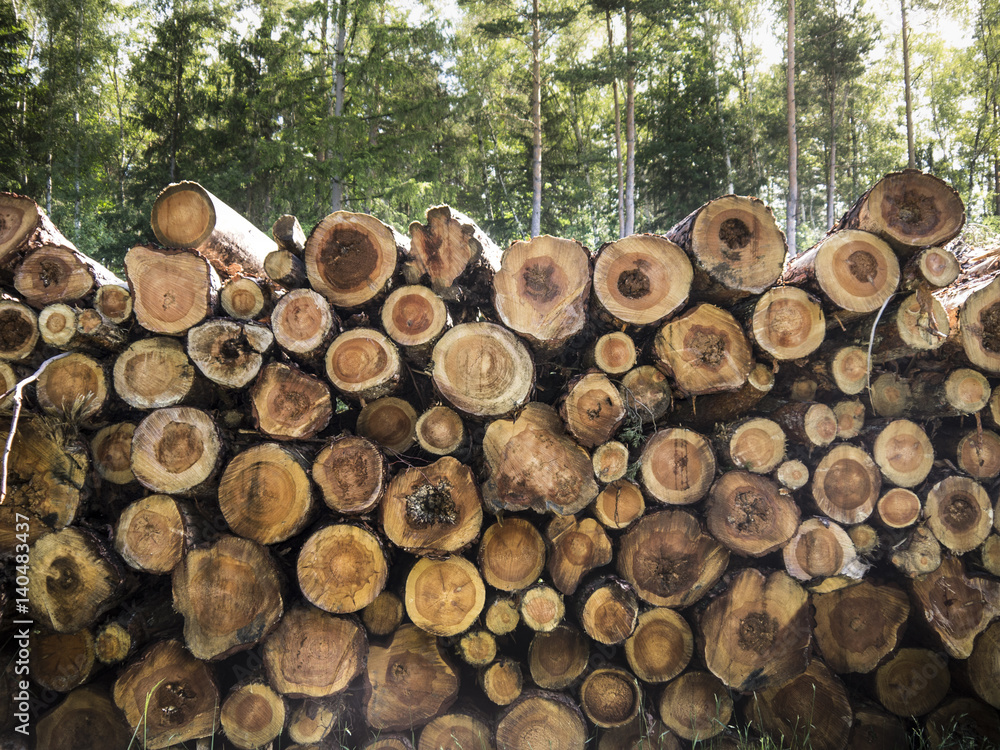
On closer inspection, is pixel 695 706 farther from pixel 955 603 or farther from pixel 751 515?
pixel 955 603

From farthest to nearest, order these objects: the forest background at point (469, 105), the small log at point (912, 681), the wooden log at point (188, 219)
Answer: the forest background at point (469, 105) < the wooden log at point (188, 219) < the small log at point (912, 681)

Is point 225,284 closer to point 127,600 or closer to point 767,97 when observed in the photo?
point 127,600

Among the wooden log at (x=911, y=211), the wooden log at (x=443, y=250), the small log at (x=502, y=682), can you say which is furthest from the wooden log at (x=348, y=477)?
the wooden log at (x=911, y=211)

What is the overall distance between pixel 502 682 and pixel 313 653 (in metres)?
0.82

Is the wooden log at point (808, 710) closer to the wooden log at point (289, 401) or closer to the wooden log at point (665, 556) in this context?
the wooden log at point (665, 556)

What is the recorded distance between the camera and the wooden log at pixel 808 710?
223 centimetres

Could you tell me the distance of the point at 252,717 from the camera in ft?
6.66

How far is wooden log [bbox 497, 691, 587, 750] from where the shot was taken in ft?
6.95

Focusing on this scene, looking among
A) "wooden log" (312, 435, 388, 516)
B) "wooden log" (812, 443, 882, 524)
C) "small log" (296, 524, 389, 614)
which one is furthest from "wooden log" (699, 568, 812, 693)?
"wooden log" (312, 435, 388, 516)

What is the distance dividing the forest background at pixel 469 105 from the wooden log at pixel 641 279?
23.8 feet

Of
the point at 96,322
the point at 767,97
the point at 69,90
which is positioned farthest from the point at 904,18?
the point at 69,90

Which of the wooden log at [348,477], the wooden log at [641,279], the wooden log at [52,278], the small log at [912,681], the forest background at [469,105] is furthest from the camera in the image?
the forest background at [469,105]

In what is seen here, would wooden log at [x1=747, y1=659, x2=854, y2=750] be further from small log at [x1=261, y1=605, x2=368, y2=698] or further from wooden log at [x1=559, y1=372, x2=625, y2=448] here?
small log at [x1=261, y1=605, x2=368, y2=698]

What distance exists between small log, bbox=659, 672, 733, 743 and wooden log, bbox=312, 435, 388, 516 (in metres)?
1.63
